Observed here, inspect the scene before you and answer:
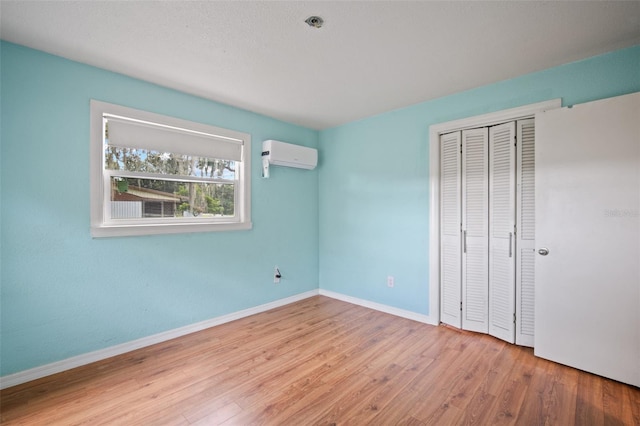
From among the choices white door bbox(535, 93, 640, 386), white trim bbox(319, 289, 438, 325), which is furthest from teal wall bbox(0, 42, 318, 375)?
white door bbox(535, 93, 640, 386)

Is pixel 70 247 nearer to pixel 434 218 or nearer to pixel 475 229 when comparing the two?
pixel 434 218

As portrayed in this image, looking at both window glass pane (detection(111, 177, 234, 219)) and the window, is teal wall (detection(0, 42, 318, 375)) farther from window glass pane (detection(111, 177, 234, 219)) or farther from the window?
window glass pane (detection(111, 177, 234, 219))

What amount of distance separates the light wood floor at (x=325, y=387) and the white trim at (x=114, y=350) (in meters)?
0.06

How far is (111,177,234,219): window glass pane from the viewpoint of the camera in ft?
8.40

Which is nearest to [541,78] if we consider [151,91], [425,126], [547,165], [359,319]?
[547,165]

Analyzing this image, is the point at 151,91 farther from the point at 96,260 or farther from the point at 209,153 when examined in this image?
the point at 96,260

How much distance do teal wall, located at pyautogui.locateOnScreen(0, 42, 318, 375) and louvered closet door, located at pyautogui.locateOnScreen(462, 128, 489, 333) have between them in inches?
98.9

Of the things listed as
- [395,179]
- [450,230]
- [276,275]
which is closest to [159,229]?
[276,275]

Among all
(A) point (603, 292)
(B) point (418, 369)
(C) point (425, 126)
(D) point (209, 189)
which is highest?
(C) point (425, 126)

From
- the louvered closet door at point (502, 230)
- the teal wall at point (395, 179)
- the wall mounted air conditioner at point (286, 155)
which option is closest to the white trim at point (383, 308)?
the teal wall at point (395, 179)

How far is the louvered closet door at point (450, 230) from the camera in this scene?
9.71 ft

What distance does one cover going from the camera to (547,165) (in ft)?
7.59

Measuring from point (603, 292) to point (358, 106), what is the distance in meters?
2.65

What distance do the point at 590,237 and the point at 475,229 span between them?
0.86m
